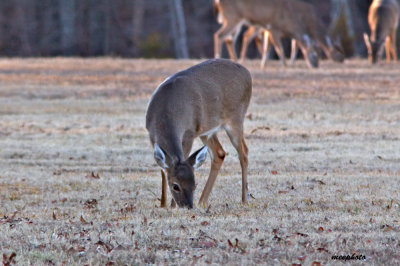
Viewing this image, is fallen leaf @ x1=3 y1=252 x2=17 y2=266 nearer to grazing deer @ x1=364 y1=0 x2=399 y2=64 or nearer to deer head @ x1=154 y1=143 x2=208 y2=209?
deer head @ x1=154 y1=143 x2=208 y2=209

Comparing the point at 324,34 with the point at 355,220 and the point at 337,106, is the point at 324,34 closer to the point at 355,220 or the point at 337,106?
the point at 337,106

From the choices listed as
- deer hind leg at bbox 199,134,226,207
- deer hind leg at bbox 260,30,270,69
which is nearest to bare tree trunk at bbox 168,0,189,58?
deer hind leg at bbox 260,30,270,69

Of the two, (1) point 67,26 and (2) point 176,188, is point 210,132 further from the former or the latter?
Result: (1) point 67,26

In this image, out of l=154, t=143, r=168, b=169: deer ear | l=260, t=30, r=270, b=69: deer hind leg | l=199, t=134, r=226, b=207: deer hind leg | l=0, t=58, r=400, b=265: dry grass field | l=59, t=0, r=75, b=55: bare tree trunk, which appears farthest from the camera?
l=59, t=0, r=75, b=55: bare tree trunk

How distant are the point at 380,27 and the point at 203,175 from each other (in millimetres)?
18403

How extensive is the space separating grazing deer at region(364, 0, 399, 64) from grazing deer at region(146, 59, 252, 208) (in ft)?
59.4

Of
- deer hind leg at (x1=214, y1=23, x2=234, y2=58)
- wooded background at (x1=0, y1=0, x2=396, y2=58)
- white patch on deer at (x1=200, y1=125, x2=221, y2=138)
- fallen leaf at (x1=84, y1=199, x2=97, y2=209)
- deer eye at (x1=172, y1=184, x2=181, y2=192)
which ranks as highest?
white patch on deer at (x1=200, y1=125, x2=221, y2=138)

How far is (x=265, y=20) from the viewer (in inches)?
1042

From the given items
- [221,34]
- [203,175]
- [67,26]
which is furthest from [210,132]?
[67,26]

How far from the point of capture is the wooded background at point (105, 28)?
38.5 meters

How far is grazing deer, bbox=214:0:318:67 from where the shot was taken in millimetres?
26281

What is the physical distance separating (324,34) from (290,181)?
17.5m

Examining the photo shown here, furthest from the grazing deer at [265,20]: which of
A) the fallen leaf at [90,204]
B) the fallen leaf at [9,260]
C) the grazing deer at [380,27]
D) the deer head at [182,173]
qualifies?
the fallen leaf at [9,260]

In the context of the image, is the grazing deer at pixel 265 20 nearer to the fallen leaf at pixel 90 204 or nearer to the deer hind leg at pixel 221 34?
the deer hind leg at pixel 221 34
